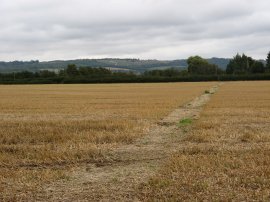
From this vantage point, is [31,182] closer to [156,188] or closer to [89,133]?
[156,188]

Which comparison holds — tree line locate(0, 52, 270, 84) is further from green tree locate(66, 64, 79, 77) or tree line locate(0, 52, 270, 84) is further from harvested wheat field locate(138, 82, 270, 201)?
harvested wheat field locate(138, 82, 270, 201)

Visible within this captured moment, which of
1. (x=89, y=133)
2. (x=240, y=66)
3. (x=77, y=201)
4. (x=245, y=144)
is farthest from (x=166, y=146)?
(x=240, y=66)

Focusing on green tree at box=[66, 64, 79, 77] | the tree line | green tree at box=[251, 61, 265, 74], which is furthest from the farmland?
green tree at box=[66, 64, 79, 77]

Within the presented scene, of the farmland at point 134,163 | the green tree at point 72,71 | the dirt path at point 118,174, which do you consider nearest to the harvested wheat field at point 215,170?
the farmland at point 134,163

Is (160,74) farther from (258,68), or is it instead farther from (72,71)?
(72,71)

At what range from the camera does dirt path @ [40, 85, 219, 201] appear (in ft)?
27.5

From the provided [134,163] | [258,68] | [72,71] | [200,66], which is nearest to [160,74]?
[200,66]

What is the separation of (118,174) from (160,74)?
128 m

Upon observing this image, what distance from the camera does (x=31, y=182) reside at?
9.37m

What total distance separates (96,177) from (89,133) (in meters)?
6.63

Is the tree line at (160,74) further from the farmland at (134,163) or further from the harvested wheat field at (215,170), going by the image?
the harvested wheat field at (215,170)

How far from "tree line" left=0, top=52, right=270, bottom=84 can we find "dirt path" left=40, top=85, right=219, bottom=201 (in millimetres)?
103554

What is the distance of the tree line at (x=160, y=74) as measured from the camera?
383 ft

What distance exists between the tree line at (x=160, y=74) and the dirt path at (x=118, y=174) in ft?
340
